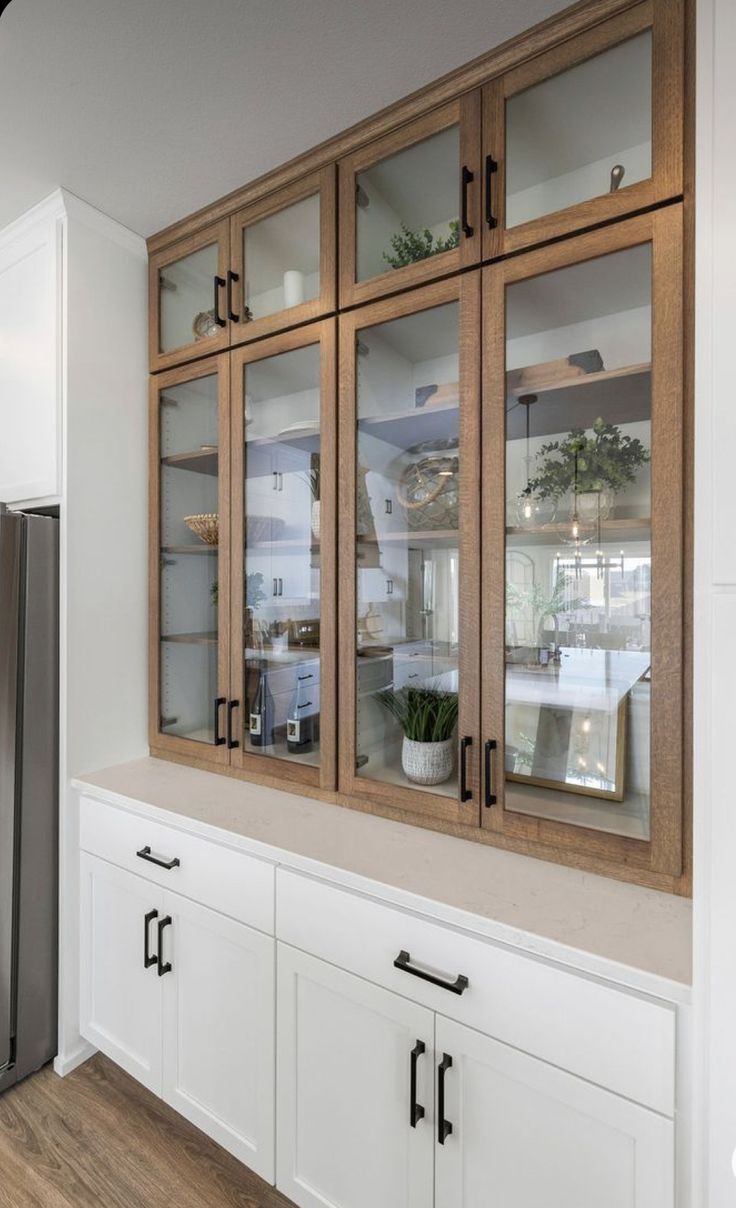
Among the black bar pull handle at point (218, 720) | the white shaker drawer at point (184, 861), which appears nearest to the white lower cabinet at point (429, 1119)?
the white shaker drawer at point (184, 861)

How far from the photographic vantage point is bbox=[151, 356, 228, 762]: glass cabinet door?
1.85 m

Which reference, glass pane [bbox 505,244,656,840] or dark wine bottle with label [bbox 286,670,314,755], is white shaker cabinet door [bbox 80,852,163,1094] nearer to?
dark wine bottle with label [bbox 286,670,314,755]

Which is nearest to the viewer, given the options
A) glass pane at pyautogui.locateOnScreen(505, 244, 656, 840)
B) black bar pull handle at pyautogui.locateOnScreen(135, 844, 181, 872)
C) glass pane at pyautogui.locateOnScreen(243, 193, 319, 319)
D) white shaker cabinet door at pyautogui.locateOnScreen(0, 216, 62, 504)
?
glass pane at pyautogui.locateOnScreen(505, 244, 656, 840)

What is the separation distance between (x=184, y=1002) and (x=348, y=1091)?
0.51 metres

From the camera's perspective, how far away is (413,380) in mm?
1479

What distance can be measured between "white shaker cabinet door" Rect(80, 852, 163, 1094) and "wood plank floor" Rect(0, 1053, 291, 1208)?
0.14 metres

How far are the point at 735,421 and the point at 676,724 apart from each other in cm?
58

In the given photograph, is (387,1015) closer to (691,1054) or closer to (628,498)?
(691,1054)

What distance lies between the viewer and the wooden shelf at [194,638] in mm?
A: 1932

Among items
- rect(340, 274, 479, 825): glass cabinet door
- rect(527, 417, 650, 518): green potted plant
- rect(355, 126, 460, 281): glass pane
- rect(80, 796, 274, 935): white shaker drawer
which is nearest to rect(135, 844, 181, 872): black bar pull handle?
rect(80, 796, 274, 935): white shaker drawer

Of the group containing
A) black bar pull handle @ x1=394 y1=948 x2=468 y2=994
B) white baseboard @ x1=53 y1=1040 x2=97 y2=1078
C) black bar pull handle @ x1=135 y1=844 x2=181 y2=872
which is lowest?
white baseboard @ x1=53 y1=1040 x2=97 y2=1078

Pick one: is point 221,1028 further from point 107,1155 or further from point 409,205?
point 409,205

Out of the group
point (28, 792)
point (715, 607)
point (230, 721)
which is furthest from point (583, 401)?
point (28, 792)

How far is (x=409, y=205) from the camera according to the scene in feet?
4.89
